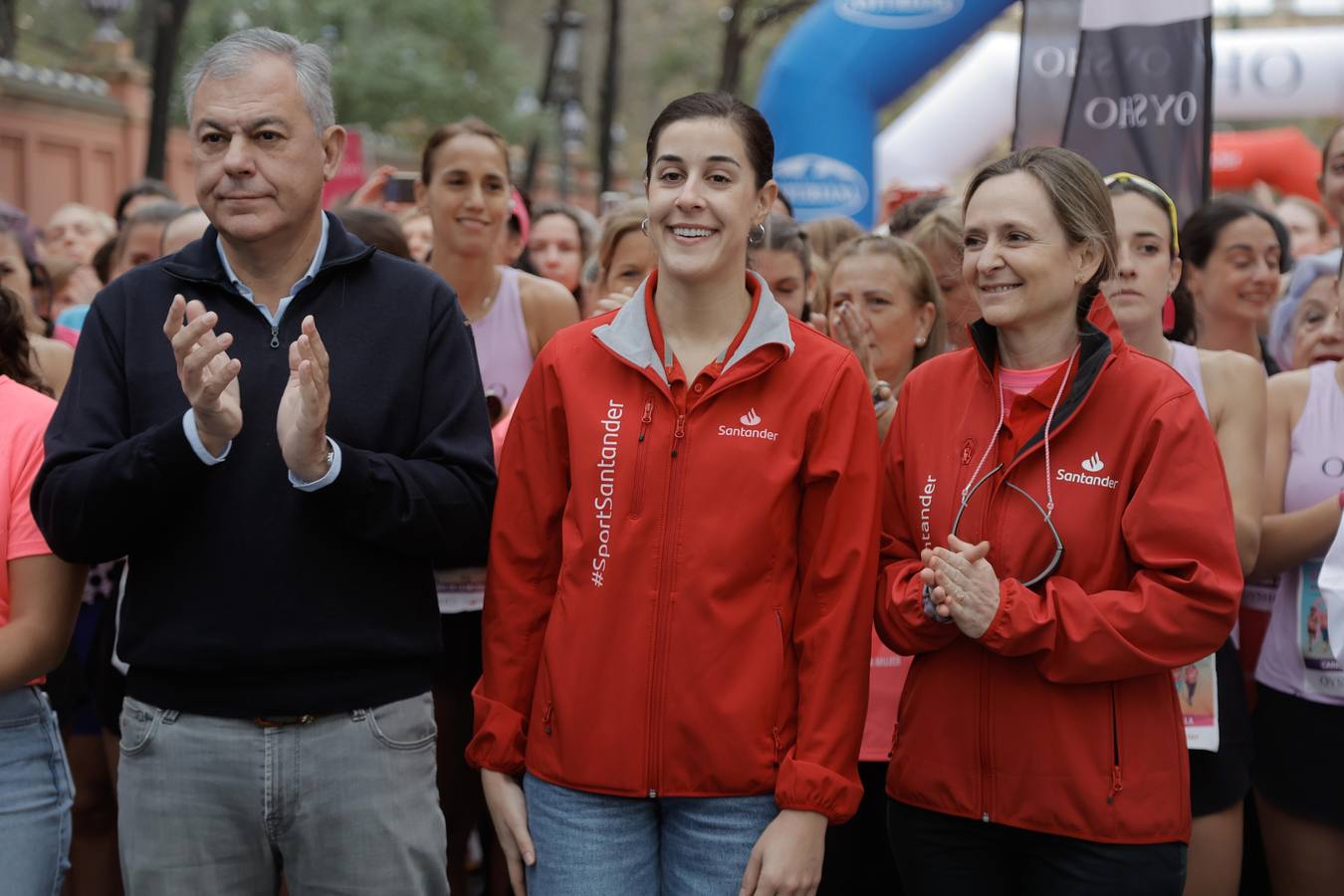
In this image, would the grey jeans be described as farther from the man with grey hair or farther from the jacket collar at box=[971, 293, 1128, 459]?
Answer: the jacket collar at box=[971, 293, 1128, 459]

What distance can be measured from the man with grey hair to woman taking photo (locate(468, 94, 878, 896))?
7.3 inches

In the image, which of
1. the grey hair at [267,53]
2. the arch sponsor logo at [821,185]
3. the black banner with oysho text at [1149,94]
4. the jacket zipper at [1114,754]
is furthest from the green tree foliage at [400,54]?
the jacket zipper at [1114,754]

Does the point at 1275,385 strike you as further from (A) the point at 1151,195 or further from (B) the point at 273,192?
(B) the point at 273,192

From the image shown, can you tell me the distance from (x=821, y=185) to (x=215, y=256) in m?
9.99

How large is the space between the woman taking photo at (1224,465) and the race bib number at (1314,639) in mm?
169

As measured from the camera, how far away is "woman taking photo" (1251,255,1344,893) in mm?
3758

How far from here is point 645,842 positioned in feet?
9.58

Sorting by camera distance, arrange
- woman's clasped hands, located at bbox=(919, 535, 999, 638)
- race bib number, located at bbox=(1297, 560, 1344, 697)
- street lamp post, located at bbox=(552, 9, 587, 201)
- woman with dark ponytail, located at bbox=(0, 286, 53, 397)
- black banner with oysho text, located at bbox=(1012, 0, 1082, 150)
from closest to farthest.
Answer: woman's clasped hands, located at bbox=(919, 535, 999, 638), woman with dark ponytail, located at bbox=(0, 286, 53, 397), race bib number, located at bbox=(1297, 560, 1344, 697), black banner with oysho text, located at bbox=(1012, 0, 1082, 150), street lamp post, located at bbox=(552, 9, 587, 201)

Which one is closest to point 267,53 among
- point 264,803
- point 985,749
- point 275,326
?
point 275,326

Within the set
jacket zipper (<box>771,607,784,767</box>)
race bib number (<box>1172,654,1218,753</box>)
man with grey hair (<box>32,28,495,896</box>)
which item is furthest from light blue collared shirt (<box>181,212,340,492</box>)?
race bib number (<box>1172,654,1218,753</box>)

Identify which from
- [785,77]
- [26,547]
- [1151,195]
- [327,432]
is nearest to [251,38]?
[327,432]

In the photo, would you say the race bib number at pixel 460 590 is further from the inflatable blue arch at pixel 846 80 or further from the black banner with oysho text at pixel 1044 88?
the inflatable blue arch at pixel 846 80

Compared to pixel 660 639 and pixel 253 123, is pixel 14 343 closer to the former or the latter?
pixel 253 123

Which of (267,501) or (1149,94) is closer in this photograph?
(267,501)
